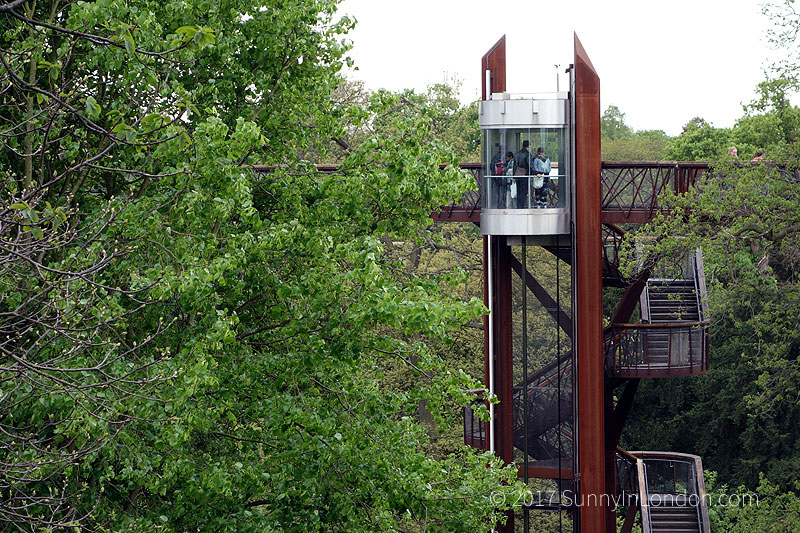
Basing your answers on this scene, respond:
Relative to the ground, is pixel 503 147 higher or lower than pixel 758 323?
higher

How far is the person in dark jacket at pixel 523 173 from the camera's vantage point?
14.5 metres

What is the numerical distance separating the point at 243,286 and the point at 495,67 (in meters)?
7.05

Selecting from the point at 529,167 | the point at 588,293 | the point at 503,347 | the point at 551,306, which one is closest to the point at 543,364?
the point at 503,347

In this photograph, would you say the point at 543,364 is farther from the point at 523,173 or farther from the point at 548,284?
the point at 523,173

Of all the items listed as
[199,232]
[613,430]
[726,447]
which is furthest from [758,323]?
[726,447]

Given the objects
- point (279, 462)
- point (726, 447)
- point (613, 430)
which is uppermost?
point (279, 462)

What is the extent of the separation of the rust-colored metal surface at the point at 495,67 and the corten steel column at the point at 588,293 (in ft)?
3.93

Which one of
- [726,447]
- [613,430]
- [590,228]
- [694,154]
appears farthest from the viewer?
[694,154]

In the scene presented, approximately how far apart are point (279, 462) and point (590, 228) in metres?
6.61

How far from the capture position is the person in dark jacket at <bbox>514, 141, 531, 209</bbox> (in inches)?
569

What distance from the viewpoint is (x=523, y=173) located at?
14484 mm

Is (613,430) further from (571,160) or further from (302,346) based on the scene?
(302,346)

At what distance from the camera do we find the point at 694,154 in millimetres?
33281

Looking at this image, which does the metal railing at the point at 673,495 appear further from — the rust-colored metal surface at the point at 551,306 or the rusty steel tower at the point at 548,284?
the rust-colored metal surface at the point at 551,306
